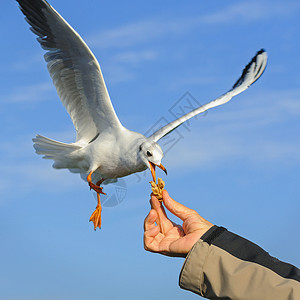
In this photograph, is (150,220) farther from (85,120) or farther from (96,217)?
(85,120)

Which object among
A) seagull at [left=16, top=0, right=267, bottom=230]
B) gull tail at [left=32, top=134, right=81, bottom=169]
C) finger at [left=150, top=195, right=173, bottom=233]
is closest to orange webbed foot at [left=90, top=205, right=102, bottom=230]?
seagull at [left=16, top=0, right=267, bottom=230]

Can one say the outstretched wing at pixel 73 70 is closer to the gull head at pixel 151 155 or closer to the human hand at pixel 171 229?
the gull head at pixel 151 155

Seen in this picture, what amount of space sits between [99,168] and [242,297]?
345 centimetres

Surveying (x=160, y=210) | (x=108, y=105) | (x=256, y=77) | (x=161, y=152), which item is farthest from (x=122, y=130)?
(x=256, y=77)

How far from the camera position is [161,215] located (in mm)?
2596

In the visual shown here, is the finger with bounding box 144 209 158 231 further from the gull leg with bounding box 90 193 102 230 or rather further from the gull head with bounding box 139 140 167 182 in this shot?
the gull leg with bounding box 90 193 102 230

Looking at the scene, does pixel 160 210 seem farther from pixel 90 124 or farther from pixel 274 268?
pixel 90 124

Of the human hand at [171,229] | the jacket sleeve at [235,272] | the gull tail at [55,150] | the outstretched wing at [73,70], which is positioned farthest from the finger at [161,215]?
the gull tail at [55,150]

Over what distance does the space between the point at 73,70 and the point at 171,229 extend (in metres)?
3.09

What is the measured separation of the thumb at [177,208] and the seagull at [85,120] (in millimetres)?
1927

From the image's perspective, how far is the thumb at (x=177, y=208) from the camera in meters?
2.45

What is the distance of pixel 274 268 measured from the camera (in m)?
1.87

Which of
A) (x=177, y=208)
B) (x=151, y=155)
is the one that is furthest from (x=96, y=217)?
(x=177, y=208)

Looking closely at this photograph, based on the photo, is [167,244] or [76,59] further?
[76,59]
